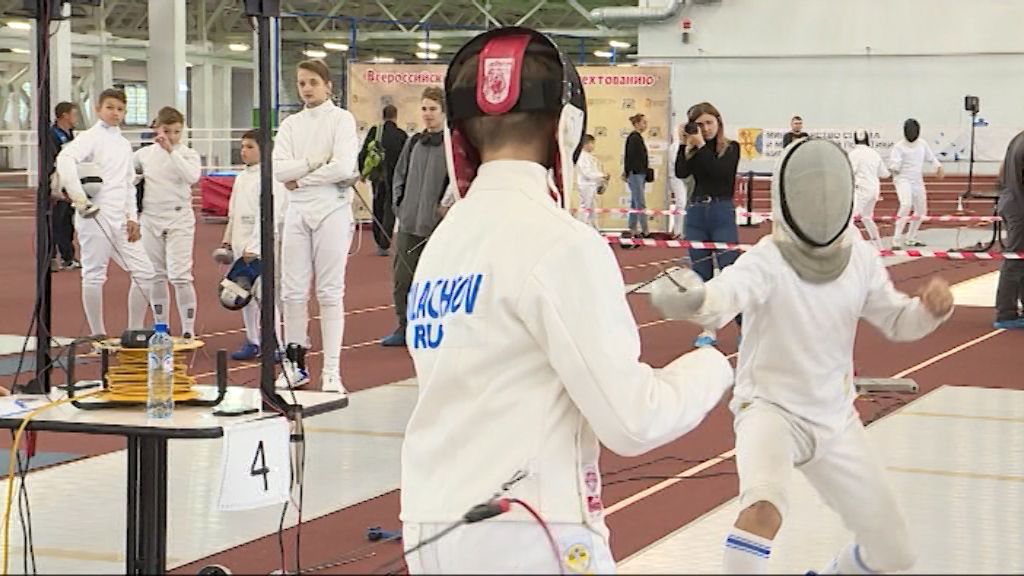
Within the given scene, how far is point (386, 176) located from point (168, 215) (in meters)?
6.40

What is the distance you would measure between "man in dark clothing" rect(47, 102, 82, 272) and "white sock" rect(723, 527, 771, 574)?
37.6 feet

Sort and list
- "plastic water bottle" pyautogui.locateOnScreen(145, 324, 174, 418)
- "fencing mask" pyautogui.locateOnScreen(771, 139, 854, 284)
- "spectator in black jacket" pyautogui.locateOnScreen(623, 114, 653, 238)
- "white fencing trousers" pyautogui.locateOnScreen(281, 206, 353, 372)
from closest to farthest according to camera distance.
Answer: "plastic water bottle" pyautogui.locateOnScreen(145, 324, 174, 418) → "fencing mask" pyautogui.locateOnScreen(771, 139, 854, 284) → "white fencing trousers" pyautogui.locateOnScreen(281, 206, 353, 372) → "spectator in black jacket" pyautogui.locateOnScreen(623, 114, 653, 238)

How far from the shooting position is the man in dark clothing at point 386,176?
1689 cm

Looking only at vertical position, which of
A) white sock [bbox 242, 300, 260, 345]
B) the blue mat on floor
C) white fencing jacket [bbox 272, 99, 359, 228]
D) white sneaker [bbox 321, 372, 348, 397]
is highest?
white fencing jacket [bbox 272, 99, 359, 228]

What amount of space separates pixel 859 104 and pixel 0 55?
23.4 m

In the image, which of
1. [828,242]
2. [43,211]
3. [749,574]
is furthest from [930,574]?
[43,211]

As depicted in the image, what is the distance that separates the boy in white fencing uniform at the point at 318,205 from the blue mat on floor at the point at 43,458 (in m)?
1.69

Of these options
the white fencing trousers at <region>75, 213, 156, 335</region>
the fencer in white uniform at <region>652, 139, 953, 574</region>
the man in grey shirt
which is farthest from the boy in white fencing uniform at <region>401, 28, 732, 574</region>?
the white fencing trousers at <region>75, 213, 156, 335</region>

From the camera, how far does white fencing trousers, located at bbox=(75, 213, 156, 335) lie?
1097cm

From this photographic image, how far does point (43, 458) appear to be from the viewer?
7.55m

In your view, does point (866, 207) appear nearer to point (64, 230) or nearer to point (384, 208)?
point (384, 208)

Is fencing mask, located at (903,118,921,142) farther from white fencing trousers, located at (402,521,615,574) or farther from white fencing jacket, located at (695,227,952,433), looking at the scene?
white fencing trousers, located at (402,521,615,574)

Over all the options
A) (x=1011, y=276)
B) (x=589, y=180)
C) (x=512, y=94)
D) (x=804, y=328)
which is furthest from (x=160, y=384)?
(x=589, y=180)

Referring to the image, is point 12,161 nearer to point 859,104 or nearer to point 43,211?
point 859,104
